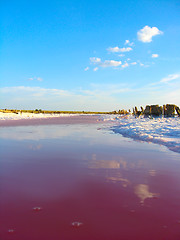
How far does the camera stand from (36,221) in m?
1.80

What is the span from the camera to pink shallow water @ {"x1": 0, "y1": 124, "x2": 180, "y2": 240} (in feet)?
5.49

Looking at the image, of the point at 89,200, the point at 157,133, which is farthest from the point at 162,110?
the point at 89,200

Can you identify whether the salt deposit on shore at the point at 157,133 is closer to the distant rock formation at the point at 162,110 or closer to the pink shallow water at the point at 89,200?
the pink shallow water at the point at 89,200

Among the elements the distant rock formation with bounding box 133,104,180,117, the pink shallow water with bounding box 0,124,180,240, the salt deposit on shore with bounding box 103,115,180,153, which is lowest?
the pink shallow water with bounding box 0,124,180,240

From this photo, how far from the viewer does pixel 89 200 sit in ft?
7.43

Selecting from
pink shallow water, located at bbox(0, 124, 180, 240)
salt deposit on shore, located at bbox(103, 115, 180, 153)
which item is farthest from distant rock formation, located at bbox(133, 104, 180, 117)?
pink shallow water, located at bbox(0, 124, 180, 240)

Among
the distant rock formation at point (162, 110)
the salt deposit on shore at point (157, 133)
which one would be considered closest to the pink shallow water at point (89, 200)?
the salt deposit on shore at point (157, 133)

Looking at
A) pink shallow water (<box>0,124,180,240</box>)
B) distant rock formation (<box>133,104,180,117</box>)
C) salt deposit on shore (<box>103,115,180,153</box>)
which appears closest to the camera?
pink shallow water (<box>0,124,180,240</box>)

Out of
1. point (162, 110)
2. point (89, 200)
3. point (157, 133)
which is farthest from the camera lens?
point (162, 110)

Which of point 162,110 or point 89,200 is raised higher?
point 162,110

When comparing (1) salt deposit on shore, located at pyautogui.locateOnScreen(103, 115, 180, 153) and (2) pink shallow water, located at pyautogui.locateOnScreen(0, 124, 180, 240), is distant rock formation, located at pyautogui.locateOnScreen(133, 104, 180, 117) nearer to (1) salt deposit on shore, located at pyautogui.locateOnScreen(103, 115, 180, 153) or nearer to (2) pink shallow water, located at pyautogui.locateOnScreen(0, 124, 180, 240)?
(1) salt deposit on shore, located at pyautogui.locateOnScreen(103, 115, 180, 153)

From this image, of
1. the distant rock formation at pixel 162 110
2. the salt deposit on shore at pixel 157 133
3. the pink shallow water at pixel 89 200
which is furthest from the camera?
the distant rock formation at pixel 162 110

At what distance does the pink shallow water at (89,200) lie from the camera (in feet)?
5.49

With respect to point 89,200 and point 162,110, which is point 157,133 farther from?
point 162,110
